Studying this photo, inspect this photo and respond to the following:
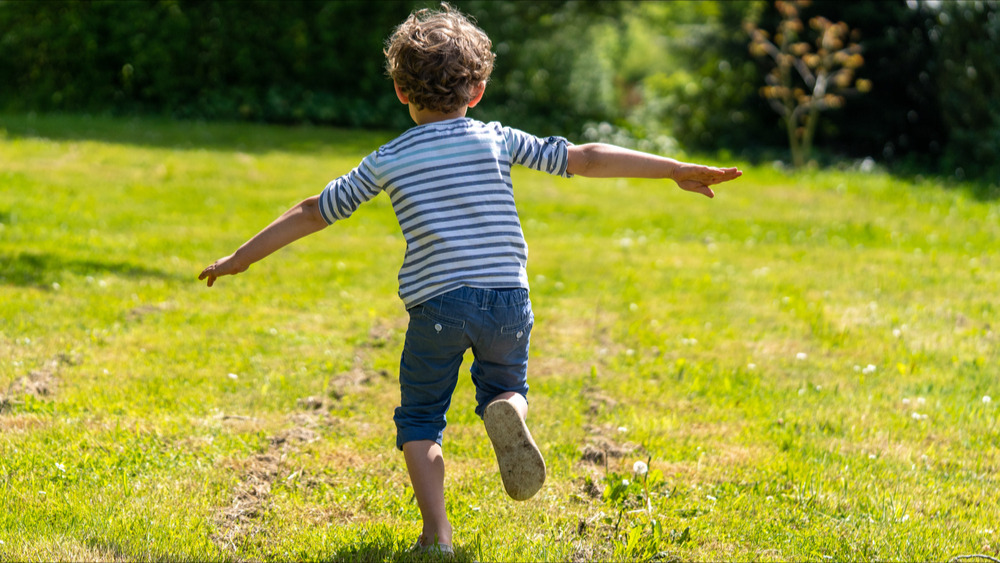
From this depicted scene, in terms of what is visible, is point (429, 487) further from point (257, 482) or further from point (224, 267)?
point (224, 267)

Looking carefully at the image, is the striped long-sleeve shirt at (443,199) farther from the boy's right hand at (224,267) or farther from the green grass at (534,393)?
the green grass at (534,393)

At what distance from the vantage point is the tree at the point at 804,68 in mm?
13102

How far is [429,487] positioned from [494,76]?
15.5 metres

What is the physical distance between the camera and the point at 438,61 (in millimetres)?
2863

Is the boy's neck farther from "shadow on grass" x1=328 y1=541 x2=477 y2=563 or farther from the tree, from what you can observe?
the tree

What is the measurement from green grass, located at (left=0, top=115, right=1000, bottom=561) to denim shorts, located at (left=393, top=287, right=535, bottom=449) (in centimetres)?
46

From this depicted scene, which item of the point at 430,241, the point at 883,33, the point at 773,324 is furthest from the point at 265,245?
the point at 883,33

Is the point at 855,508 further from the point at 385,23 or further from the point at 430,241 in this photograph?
the point at 385,23

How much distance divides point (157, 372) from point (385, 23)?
12.8 meters

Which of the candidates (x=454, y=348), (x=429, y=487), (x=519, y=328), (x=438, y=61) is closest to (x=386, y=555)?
(x=429, y=487)

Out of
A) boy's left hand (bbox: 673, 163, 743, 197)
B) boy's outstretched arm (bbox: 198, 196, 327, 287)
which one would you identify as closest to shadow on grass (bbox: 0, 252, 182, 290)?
boy's outstretched arm (bbox: 198, 196, 327, 287)

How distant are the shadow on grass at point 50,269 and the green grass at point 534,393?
0.03 metres

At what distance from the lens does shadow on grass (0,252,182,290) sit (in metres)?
6.02

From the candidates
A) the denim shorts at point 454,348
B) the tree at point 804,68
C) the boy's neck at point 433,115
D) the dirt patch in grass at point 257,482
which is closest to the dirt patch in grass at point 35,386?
the dirt patch in grass at point 257,482
